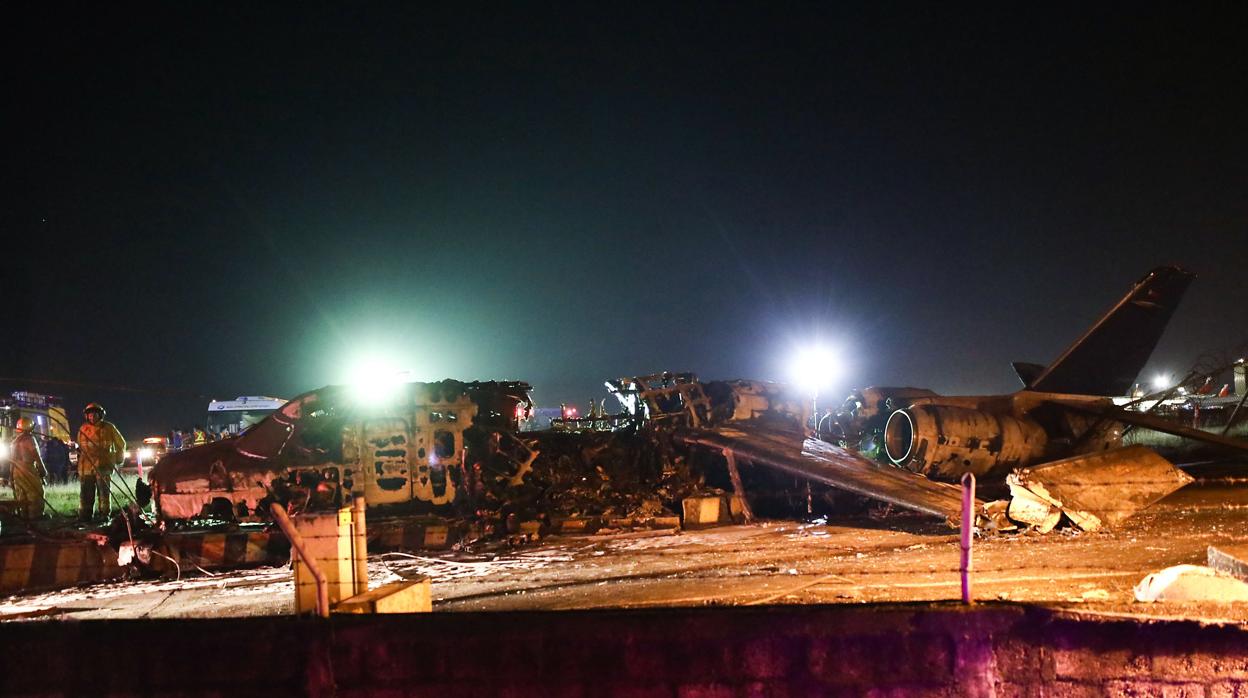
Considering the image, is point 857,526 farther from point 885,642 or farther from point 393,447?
point 885,642

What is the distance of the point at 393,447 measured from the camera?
10.8 meters

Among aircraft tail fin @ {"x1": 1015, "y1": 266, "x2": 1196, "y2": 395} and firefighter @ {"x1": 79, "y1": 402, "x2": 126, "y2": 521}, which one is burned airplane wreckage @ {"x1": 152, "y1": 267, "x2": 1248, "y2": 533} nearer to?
aircraft tail fin @ {"x1": 1015, "y1": 266, "x2": 1196, "y2": 395}

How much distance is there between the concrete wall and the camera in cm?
342

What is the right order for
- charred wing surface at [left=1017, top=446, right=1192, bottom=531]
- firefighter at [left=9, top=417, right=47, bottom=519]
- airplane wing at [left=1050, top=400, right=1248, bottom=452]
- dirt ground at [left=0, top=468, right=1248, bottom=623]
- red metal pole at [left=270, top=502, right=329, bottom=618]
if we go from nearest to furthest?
red metal pole at [left=270, top=502, right=329, bottom=618], dirt ground at [left=0, top=468, right=1248, bottom=623], charred wing surface at [left=1017, top=446, right=1192, bottom=531], firefighter at [left=9, top=417, right=47, bottom=519], airplane wing at [left=1050, top=400, right=1248, bottom=452]

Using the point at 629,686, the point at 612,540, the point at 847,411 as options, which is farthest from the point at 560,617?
the point at 847,411

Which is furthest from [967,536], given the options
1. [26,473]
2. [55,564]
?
[26,473]

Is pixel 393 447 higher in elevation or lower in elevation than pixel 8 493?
higher

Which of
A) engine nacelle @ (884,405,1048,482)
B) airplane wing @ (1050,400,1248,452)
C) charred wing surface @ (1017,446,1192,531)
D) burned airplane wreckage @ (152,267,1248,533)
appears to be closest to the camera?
charred wing surface @ (1017,446,1192,531)

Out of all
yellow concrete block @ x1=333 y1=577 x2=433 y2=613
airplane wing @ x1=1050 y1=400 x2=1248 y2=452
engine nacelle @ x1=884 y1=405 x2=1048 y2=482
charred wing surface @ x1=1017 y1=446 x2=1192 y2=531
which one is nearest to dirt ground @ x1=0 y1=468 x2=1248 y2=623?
charred wing surface @ x1=1017 y1=446 x2=1192 y2=531

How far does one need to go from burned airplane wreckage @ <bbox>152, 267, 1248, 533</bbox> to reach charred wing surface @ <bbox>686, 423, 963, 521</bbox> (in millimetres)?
42

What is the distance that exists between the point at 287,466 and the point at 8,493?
11055 millimetres

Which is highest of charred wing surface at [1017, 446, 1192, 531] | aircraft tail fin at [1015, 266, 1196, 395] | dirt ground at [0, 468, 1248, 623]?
aircraft tail fin at [1015, 266, 1196, 395]

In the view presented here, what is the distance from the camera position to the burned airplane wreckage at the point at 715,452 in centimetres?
1022

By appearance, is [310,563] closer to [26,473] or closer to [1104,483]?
[26,473]
